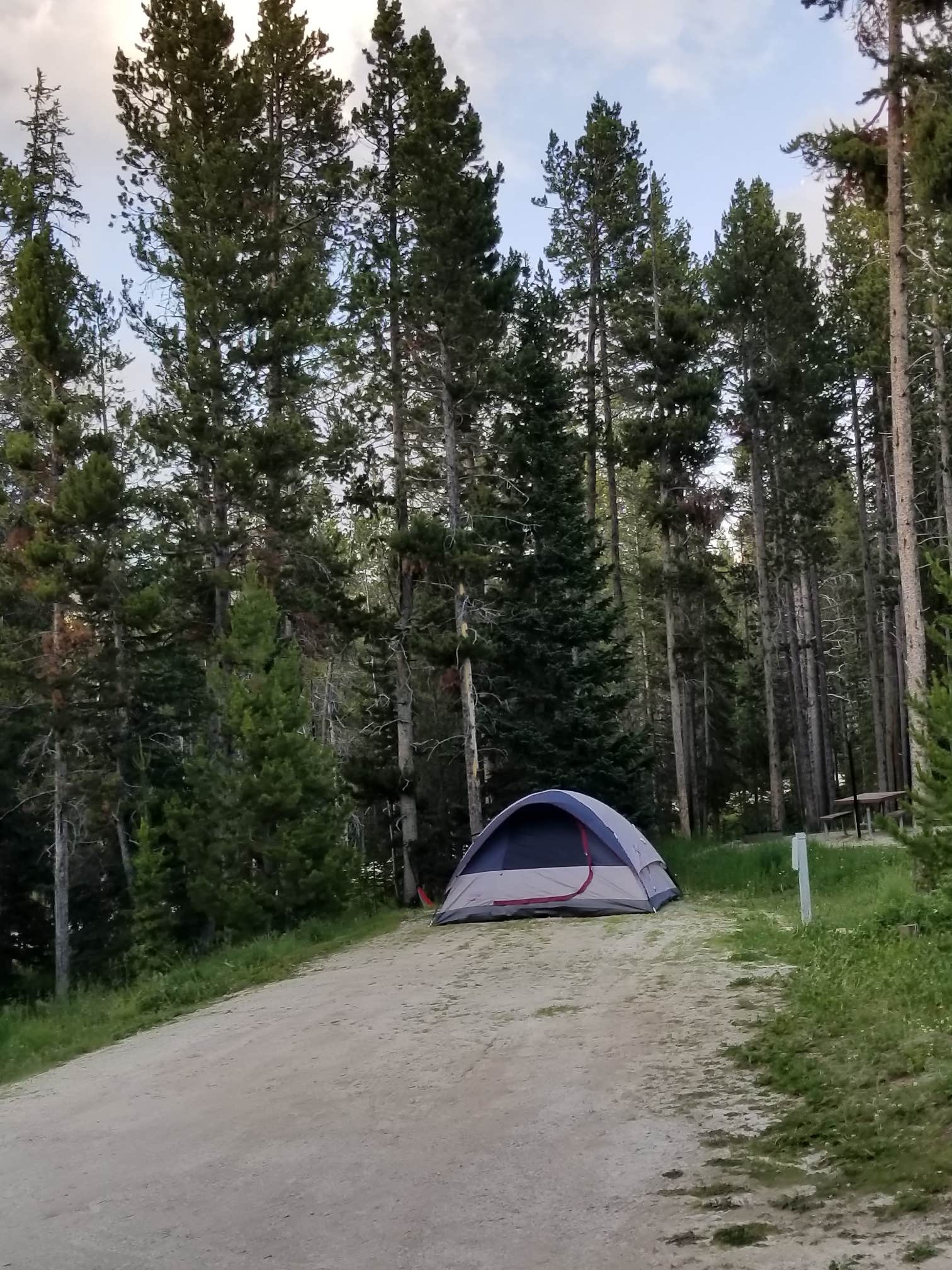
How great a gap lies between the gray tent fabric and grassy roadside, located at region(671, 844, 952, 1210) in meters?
1.94

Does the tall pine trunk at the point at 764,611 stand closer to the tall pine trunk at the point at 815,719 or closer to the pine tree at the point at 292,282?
the tall pine trunk at the point at 815,719

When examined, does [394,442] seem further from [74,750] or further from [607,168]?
[607,168]

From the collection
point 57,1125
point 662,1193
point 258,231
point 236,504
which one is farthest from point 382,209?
point 662,1193

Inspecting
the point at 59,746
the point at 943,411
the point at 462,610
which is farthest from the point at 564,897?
the point at 943,411

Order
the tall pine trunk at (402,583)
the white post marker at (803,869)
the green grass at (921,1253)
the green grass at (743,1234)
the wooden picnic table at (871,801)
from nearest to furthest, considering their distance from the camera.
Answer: the green grass at (921,1253)
the green grass at (743,1234)
the white post marker at (803,869)
the tall pine trunk at (402,583)
the wooden picnic table at (871,801)

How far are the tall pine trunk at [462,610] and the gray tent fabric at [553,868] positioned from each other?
4.46m

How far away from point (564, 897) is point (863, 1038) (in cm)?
840

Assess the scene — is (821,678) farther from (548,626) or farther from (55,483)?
(55,483)

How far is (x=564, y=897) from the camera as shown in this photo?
14.6 meters

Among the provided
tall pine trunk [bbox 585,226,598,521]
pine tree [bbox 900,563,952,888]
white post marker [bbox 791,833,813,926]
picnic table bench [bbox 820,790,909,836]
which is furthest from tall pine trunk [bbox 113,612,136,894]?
pine tree [bbox 900,563,952,888]

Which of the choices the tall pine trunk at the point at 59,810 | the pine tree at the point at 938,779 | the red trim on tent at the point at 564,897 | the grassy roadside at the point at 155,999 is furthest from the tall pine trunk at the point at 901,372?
the tall pine trunk at the point at 59,810

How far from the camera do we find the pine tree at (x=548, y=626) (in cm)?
2192

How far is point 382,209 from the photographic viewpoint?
21.8 m

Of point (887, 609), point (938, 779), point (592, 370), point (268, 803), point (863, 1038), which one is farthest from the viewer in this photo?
point (887, 609)
